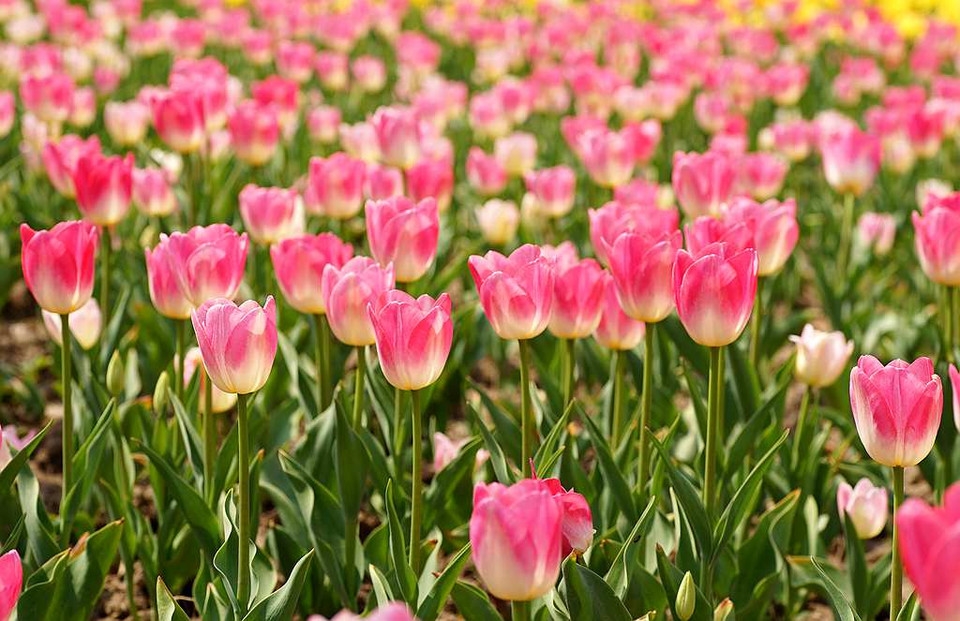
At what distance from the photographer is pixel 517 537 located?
1415 mm

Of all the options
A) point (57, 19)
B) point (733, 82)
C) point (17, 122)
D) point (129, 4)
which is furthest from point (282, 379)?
point (129, 4)

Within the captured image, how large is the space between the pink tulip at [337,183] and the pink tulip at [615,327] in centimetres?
89

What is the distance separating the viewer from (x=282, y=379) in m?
3.03

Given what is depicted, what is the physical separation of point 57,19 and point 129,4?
2.14 ft

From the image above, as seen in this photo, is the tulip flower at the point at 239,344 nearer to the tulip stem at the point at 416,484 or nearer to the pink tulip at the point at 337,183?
the tulip stem at the point at 416,484

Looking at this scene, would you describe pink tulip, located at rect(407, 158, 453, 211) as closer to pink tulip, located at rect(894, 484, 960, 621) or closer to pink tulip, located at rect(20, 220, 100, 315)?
pink tulip, located at rect(20, 220, 100, 315)

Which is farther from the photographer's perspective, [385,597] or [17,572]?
[385,597]

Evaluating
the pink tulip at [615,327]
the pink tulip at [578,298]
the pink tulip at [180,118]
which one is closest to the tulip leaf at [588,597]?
the pink tulip at [578,298]

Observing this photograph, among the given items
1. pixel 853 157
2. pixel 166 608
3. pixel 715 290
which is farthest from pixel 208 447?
pixel 853 157

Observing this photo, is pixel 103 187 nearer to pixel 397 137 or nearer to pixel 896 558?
pixel 397 137

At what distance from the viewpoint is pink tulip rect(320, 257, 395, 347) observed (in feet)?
6.62

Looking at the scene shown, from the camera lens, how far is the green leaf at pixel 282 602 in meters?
1.75

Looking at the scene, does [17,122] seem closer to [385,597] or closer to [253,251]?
[253,251]

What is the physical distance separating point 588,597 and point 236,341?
2.03 ft
